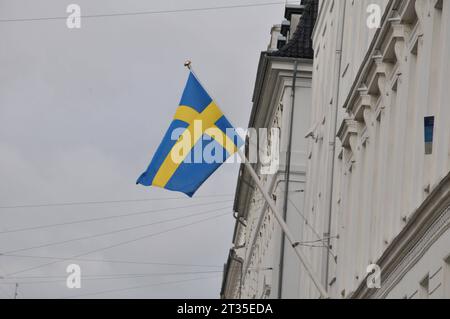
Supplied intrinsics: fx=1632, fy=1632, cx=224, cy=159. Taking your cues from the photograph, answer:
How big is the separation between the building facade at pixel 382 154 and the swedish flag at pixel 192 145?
278cm

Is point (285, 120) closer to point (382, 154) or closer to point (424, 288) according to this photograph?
point (382, 154)

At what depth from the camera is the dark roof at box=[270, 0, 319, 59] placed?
4966cm

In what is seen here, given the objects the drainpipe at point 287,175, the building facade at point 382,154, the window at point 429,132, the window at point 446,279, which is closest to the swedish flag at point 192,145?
the building facade at point 382,154

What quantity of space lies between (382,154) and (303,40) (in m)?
22.6

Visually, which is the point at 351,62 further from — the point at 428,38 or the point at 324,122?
the point at 428,38

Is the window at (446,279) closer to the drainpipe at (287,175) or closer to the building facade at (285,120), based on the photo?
the building facade at (285,120)

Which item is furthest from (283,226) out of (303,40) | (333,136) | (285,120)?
(303,40)

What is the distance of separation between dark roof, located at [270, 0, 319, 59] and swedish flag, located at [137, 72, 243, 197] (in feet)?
66.7

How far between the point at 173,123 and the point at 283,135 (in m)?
20.6

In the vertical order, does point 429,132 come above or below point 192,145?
below

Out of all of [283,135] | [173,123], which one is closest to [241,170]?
[283,135]

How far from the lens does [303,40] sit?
165 feet

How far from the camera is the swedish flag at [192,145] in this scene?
28.2 meters

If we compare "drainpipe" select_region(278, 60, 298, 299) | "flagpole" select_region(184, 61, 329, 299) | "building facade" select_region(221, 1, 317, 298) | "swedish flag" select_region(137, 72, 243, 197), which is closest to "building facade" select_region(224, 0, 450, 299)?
"flagpole" select_region(184, 61, 329, 299)
